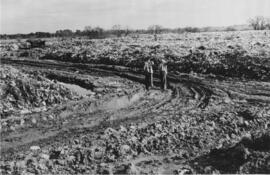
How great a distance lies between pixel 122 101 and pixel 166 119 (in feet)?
12.5

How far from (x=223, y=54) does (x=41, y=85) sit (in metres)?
13.0

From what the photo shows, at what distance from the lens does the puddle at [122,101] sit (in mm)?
14238

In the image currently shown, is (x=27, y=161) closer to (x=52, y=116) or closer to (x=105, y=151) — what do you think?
(x=105, y=151)

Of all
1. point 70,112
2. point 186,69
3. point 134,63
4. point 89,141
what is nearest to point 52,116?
point 70,112

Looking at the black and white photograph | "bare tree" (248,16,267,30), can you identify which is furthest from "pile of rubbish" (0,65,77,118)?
"bare tree" (248,16,267,30)

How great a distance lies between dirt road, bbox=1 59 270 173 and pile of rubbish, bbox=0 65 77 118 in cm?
79

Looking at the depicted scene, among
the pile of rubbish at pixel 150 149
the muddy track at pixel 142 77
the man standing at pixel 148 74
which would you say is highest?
the man standing at pixel 148 74

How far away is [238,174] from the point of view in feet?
25.7

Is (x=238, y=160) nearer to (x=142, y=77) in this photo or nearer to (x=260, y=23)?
(x=142, y=77)

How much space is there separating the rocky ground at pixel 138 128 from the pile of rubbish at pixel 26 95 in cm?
4

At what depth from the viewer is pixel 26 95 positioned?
14.6m

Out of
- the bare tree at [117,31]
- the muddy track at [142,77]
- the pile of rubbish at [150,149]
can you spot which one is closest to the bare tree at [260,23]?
the bare tree at [117,31]

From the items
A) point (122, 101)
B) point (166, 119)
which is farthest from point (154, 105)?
point (166, 119)

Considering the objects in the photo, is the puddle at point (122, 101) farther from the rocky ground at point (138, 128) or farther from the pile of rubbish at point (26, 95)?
the pile of rubbish at point (26, 95)
